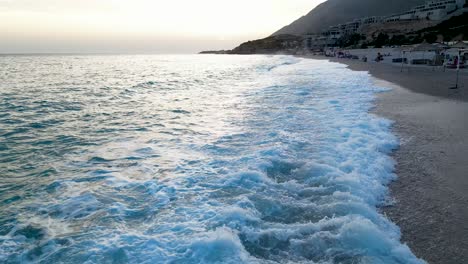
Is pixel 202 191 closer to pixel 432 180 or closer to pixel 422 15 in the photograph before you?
pixel 432 180

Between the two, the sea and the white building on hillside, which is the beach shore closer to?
the sea

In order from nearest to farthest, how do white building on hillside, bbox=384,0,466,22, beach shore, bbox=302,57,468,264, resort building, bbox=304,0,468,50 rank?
beach shore, bbox=302,57,468,264
resort building, bbox=304,0,468,50
white building on hillside, bbox=384,0,466,22

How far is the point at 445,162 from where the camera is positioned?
24.8ft

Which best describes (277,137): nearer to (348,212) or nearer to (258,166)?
(258,166)

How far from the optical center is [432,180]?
664cm

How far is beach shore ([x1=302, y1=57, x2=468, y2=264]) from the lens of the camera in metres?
4.66

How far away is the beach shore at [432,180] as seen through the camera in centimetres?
466

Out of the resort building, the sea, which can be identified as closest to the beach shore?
the sea

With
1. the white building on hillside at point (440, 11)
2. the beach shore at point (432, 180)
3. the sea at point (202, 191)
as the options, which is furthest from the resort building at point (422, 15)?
the sea at point (202, 191)

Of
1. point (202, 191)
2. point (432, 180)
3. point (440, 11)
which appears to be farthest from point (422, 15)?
point (202, 191)

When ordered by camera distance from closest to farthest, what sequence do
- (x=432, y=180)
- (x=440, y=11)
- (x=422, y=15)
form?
(x=432, y=180)
(x=440, y=11)
(x=422, y=15)

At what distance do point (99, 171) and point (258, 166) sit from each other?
11.8ft

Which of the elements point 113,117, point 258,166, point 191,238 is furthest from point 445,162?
point 113,117

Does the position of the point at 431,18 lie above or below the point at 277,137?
above
